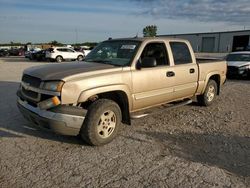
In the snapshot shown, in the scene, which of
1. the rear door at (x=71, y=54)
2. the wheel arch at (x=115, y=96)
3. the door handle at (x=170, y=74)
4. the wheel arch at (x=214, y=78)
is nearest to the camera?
the wheel arch at (x=115, y=96)

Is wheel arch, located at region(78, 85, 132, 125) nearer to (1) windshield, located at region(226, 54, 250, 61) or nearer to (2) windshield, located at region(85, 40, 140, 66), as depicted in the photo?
(2) windshield, located at region(85, 40, 140, 66)

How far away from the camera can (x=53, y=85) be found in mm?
4277

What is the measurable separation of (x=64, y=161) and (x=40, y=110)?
0.88m

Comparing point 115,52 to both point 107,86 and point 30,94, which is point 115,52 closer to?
point 107,86

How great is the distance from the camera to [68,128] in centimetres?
433

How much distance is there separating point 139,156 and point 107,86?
1243 millimetres

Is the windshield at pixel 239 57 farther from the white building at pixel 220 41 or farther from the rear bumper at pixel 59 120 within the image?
the white building at pixel 220 41

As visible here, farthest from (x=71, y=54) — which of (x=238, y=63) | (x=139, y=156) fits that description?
(x=139, y=156)

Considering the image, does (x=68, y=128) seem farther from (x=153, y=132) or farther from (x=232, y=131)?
(x=232, y=131)

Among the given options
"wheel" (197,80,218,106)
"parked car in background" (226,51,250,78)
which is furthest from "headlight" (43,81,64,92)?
"parked car in background" (226,51,250,78)

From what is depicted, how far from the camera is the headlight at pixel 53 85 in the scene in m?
4.22

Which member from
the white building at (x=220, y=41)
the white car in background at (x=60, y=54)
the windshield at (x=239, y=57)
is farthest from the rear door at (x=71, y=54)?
the white building at (x=220, y=41)

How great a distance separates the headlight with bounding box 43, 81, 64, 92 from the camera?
4.22m

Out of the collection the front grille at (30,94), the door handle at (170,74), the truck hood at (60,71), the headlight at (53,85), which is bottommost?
the front grille at (30,94)
